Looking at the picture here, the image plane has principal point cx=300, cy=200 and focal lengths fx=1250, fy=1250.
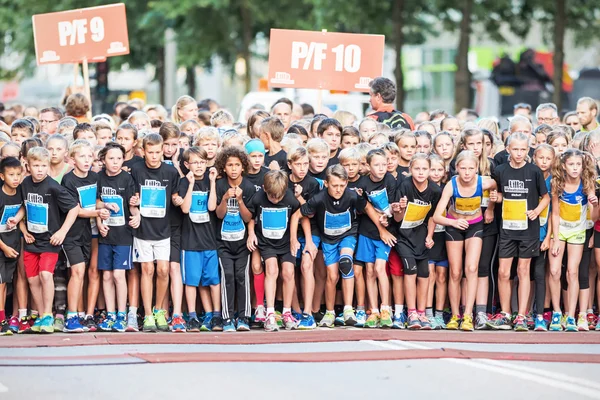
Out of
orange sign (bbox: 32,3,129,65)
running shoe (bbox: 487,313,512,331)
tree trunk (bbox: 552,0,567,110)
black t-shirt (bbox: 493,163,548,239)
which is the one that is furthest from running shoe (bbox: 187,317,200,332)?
tree trunk (bbox: 552,0,567,110)

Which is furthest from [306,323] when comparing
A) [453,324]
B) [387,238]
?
[453,324]

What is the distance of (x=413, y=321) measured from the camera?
37.7 feet

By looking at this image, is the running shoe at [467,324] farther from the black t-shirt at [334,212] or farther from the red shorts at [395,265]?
the black t-shirt at [334,212]

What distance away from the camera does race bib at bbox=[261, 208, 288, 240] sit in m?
11.4

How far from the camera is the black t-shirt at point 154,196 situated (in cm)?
1130

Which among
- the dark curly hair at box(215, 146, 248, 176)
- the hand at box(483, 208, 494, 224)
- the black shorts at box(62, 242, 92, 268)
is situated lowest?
the black shorts at box(62, 242, 92, 268)

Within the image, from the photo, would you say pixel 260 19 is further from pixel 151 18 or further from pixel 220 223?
pixel 220 223

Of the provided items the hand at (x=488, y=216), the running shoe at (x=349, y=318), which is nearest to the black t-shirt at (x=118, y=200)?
the running shoe at (x=349, y=318)

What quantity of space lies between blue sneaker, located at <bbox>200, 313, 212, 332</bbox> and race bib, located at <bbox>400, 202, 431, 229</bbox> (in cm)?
197

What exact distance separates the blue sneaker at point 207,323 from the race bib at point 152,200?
106 centimetres

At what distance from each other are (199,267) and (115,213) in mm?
911

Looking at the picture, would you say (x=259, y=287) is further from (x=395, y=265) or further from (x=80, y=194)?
(x=80, y=194)

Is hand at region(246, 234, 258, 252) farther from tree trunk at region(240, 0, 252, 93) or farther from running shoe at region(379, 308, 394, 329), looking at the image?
tree trunk at region(240, 0, 252, 93)

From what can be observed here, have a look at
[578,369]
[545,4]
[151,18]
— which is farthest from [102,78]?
[578,369]
